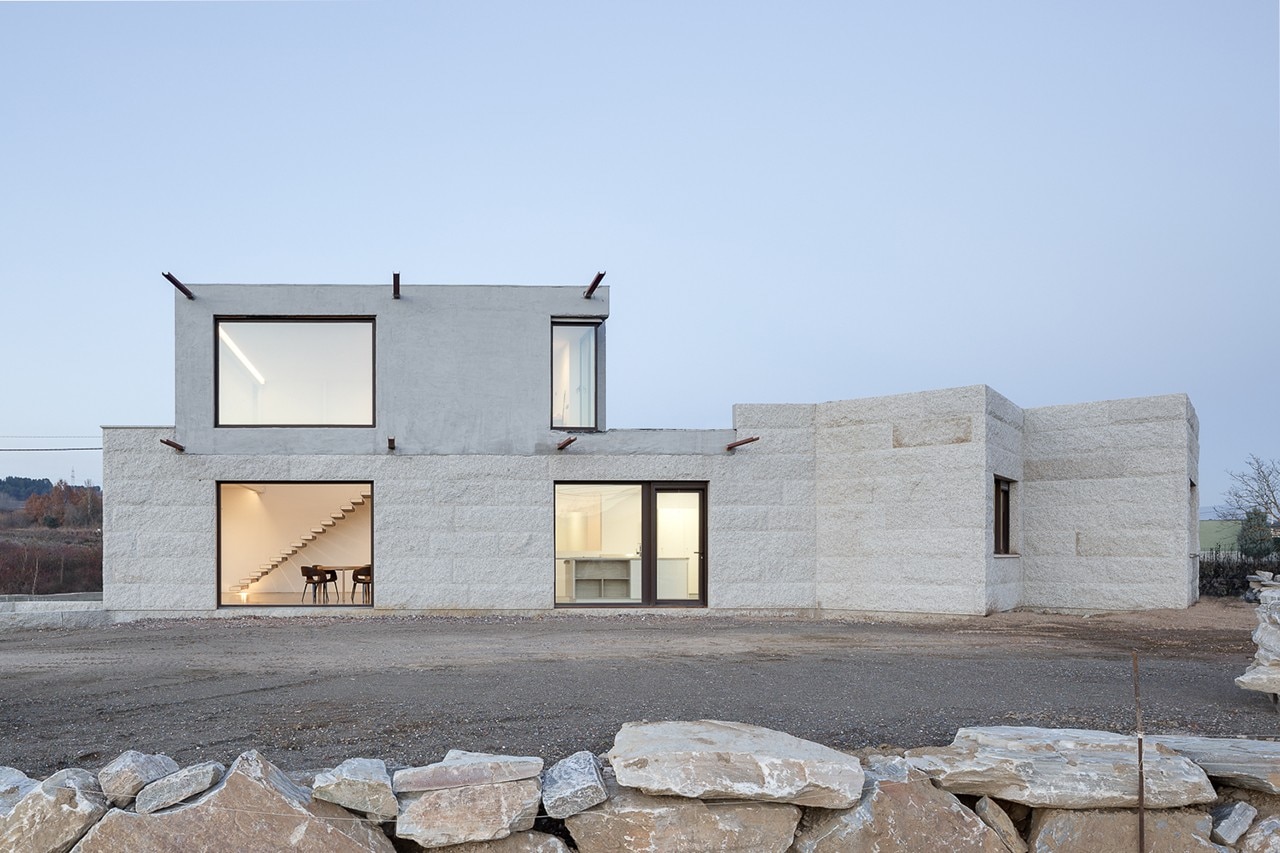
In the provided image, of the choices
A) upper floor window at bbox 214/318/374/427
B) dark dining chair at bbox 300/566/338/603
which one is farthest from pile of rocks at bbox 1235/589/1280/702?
dark dining chair at bbox 300/566/338/603

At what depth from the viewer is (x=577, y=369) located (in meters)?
12.2

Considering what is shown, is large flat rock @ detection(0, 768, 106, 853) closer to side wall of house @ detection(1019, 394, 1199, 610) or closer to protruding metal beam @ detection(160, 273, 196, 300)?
protruding metal beam @ detection(160, 273, 196, 300)

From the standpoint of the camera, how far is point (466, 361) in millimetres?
11734

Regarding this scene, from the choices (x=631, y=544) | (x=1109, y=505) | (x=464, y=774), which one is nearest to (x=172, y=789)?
(x=464, y=774)

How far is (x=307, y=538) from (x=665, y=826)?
1493cm

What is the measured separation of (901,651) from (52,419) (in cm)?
5042

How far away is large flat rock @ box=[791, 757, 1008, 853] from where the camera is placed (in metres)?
3.12

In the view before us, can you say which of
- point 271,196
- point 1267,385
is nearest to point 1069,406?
point 271,196

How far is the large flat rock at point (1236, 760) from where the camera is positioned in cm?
327

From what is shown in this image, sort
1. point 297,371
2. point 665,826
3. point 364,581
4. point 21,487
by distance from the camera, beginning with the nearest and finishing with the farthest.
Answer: point 665,826 < point 297,371 < point 364,581 < point 21,487

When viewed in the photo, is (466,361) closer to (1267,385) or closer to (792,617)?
(792,617)

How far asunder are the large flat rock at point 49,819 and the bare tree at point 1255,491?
21286 millimetres

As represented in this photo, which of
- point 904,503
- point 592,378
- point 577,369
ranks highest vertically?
point 577,369

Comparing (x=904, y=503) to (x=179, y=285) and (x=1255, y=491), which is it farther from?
(x=1255, y=491)
